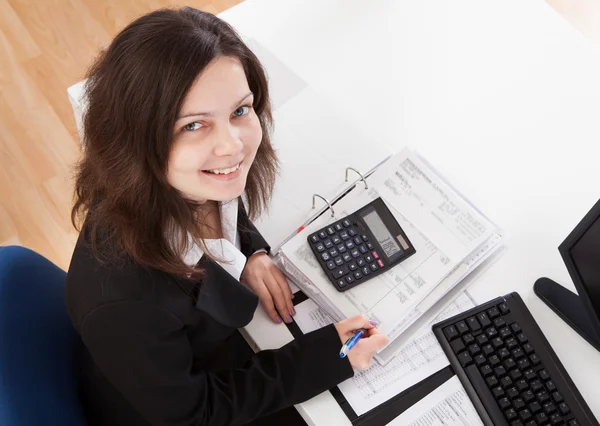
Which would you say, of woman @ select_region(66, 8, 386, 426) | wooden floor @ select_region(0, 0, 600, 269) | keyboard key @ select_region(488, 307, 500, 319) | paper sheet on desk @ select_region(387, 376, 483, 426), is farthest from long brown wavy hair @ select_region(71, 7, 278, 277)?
wooden floor @ select_region(0, 0, 600, 269)

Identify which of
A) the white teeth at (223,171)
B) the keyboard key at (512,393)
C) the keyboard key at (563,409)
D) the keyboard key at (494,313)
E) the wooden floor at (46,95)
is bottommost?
the keyboard key at (563,409)

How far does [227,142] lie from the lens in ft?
3.21

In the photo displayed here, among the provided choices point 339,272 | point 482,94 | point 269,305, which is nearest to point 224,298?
point 269,305

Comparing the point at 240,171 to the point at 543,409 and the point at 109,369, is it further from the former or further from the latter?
the point at 543,409

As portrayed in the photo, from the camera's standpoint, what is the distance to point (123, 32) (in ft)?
3.16

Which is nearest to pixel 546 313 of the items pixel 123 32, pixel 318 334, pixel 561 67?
pixel 318 334

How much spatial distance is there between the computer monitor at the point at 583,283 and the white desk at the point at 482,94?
2 centimetres

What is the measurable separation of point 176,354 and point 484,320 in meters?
0.55

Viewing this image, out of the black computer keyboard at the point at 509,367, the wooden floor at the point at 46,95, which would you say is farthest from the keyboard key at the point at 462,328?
the wooden floor at the point at 46,95

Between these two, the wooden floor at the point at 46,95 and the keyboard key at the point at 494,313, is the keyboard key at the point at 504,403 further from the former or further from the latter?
the wooden floor at the point at 46,95

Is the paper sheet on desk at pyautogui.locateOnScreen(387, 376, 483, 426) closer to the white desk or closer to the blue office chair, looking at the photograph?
the white desk

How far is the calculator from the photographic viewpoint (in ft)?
3.95

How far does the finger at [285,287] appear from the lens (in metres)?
1.21

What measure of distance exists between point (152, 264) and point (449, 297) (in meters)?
0.55
